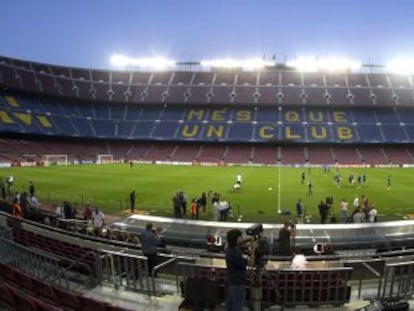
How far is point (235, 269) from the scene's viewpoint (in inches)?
298

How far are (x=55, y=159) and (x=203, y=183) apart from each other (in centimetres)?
3634

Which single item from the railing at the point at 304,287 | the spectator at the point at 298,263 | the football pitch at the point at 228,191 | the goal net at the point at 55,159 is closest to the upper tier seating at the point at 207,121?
the goal net at the point at 55,159

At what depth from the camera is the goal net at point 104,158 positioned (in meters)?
74.8

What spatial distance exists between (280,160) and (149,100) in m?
35.4

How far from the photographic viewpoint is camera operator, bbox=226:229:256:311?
24.5 feet

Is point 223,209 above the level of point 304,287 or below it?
above

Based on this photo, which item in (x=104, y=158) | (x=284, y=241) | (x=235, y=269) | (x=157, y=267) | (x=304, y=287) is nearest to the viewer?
(x=235, y=269)

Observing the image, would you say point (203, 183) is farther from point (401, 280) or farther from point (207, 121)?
point (207, 121)

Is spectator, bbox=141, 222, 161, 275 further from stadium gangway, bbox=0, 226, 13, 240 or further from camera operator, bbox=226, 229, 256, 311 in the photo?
stadium gangway, bbox=0, 226, 13, 240

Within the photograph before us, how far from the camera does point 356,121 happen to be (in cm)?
8475

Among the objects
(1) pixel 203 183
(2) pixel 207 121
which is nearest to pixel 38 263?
(1) pixel 203 183

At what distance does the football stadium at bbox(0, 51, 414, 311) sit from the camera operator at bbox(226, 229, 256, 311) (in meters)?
0.72

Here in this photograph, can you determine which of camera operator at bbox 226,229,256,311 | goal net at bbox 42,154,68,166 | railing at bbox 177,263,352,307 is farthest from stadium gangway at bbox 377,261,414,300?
goal net at bbox 42,154,68,166

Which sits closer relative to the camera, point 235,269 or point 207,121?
point 235,269
